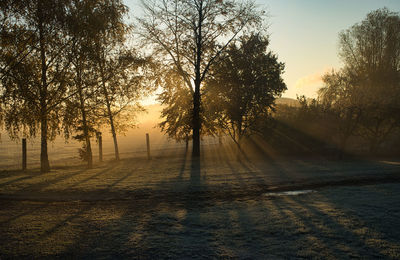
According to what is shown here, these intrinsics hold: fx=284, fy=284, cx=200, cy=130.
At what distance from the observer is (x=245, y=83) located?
23.0 metres

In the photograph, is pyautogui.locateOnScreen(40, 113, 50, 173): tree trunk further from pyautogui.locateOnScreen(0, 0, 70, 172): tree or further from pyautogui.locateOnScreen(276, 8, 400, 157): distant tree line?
pyautogui.locateOnScreen(276, 8, 400, 157): distant tree line

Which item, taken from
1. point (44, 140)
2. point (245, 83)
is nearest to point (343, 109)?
point (245, 83)

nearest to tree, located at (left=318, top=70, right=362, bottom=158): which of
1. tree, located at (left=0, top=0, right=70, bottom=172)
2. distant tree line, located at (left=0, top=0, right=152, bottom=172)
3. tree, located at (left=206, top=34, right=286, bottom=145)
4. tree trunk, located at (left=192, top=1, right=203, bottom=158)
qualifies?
tree, located at (left=206, top=34, right=286, bottom=145)

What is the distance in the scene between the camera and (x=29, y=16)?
12.1m

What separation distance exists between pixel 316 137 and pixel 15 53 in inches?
896

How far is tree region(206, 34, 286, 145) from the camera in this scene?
22516mm

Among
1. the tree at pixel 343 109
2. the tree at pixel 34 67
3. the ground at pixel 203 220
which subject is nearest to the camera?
the ground at pixel 203 220

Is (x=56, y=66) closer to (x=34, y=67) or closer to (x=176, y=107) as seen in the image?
(x=34, y=67)

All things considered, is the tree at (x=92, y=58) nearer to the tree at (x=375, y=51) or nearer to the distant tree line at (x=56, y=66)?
the distant tree line at (x=56, y=66)

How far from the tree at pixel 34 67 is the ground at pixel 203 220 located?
123 inches

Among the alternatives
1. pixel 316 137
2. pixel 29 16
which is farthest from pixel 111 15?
pixel 316 137

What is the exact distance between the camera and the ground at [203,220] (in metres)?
4.70

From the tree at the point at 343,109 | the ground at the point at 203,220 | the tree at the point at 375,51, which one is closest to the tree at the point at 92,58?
the ground at the point at 203,220

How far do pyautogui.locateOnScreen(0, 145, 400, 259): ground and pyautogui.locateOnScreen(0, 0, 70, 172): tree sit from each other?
123 inches
